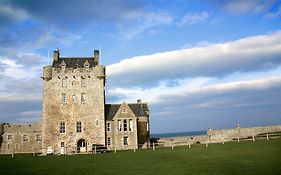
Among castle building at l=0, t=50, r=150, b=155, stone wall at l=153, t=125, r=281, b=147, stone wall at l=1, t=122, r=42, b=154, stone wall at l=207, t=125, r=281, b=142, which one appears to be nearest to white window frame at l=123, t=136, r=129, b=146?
castle building at l=0, t=50, r=150, b=155

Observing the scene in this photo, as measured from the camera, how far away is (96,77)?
180ft

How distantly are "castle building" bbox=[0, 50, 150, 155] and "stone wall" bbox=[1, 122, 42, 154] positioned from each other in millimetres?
9232

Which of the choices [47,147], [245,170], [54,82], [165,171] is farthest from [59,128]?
[245,170]

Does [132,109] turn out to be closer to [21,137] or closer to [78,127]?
[78,127]

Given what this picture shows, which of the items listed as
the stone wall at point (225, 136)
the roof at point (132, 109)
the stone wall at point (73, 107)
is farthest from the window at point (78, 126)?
the stone wall at point (225, 136)

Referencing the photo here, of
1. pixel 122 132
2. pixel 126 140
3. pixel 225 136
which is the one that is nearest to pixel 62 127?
pixel 122 132

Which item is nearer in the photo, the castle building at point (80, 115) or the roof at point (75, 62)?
the castle building at point (80, 115)

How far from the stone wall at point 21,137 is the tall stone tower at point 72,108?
1081 centimetres

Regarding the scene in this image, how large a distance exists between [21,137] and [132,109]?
21778 mm

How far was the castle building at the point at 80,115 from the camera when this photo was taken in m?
52.8

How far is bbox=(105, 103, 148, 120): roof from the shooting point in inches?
2211

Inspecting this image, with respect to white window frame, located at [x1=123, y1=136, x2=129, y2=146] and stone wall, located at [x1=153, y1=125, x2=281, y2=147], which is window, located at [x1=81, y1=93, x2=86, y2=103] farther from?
stone wall, located at [x1=153, y1=125, x2=281, y2=147]

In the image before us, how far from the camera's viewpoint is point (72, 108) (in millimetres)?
53562

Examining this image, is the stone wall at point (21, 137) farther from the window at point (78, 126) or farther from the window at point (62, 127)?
the window at point (78, 126)
